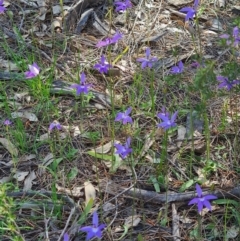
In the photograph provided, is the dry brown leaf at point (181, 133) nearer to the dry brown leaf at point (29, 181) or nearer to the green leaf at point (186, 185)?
the green leaf at point (186, 185)

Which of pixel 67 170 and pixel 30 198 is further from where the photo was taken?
pixel 67 170

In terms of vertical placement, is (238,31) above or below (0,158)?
above

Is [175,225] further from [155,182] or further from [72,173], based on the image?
[72,173]

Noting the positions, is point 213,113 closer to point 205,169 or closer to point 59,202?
point 205,169

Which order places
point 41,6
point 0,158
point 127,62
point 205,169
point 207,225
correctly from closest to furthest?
point 207,225 < point 205,169 < point 0,158 < point 127,62 < point 41,6

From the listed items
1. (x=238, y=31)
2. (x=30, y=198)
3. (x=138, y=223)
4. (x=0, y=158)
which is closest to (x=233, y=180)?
(x=138, y=223)

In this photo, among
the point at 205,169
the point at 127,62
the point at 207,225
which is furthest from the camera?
the point at 127,62
